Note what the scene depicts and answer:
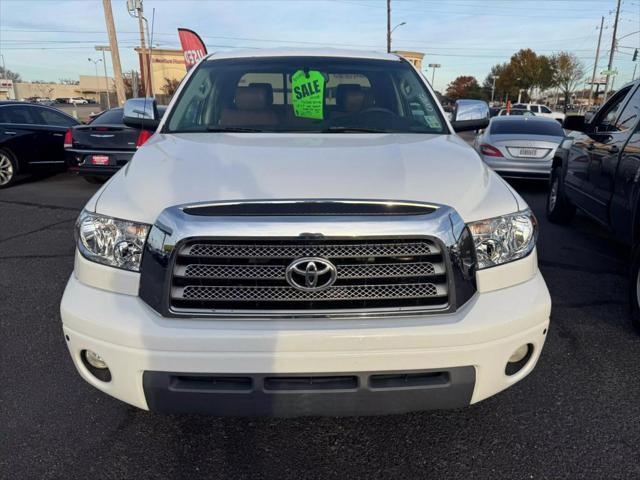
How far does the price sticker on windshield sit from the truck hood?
1.87 ft

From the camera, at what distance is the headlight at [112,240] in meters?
2.09

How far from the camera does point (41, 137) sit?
394 inches

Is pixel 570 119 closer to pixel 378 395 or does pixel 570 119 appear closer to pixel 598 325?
pixel 598 325

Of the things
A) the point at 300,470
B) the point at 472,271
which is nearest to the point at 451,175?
the point at 472,271

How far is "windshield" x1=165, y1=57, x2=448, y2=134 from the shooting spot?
329cm

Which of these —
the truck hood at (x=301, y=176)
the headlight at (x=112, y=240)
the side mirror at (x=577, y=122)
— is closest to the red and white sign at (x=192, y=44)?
the side mirror at (x=577, y=122)

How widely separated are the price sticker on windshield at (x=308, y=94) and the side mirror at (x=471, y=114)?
104 centimetres

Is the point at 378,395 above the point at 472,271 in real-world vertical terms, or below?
below

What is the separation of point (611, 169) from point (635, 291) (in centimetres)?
149

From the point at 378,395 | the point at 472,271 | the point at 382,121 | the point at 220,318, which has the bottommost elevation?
the point at 378,395

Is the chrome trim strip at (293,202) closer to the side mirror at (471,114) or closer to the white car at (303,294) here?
the white car at (303,294)

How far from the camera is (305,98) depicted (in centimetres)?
342

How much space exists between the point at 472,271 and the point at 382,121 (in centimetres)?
156

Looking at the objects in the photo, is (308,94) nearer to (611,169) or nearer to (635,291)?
(635,291)
